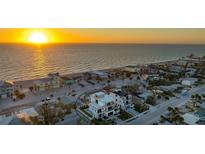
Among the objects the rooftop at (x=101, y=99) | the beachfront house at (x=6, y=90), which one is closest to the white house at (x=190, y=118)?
the rooftop at (x=101, y=99)

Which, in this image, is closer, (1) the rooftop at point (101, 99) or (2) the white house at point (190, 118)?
(2) the white house at point (190, 118)

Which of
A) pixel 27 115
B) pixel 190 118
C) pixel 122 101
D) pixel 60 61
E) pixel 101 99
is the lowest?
pixel 27 115

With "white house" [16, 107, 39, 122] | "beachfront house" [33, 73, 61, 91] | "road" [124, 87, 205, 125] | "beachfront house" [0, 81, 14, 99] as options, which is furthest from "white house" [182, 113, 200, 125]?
"beachfront house" [0, 81, 14, 99]

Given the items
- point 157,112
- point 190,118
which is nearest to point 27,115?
point 157,112

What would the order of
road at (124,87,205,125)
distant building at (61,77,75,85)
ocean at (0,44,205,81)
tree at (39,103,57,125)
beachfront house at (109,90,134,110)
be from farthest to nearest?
1. ocean at (0,44,205,81)
2. distant building at (61,77,75,85)
3. beachfront house at (109,90,134,110)
4. road at (124,87,205,125)
5. tree at (39,103,57,125)

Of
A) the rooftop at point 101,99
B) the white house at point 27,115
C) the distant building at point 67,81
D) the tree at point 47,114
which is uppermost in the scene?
the rooftop at point 101,99

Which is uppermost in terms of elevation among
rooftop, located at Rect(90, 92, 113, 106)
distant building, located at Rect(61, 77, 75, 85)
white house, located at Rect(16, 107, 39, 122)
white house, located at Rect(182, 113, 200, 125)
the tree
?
rooftop, located at Rect(90, 92, 113, 106)

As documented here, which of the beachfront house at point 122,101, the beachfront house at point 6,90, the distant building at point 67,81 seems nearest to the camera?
the beachfront house at point 122,101

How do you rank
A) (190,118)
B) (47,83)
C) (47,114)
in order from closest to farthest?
(190,118), (47,114), (47,83)

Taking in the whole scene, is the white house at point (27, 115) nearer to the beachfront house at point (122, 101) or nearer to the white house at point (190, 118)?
the beachfront house at point (122, 101)

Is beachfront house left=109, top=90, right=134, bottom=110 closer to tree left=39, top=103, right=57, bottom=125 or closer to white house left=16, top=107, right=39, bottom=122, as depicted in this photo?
tree left=39, top=103, right=57, bottom=125

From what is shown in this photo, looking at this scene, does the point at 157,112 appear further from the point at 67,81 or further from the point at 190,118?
the point at 67,81

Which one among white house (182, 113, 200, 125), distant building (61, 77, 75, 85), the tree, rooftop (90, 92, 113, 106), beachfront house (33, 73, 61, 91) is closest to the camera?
white house (182, 113, 200, 125)

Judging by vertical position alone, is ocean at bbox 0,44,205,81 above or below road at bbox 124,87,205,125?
above
